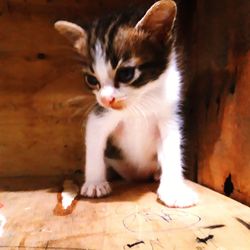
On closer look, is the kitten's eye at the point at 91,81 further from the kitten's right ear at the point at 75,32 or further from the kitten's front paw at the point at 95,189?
the kitten's front paw at the point at 95,189

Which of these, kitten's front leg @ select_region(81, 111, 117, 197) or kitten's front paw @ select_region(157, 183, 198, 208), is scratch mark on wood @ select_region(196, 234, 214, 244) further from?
kitten's front leg @ select_region(81, 111, 117, 197)

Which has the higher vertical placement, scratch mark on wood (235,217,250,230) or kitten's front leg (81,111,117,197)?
kitten's front leg (81,111,117,197)

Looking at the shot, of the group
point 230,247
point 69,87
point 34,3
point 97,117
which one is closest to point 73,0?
point 34,3

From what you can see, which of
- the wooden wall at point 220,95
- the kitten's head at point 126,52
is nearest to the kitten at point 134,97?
the kitten's head at point 126,52

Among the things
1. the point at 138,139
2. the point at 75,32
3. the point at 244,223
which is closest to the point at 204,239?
the point at 244,223

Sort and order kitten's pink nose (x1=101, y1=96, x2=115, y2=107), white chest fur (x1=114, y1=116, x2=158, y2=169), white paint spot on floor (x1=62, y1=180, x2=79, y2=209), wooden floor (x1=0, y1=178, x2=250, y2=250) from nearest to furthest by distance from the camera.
A: wooden floor (x1=0, y1=178, x2=250, y2=250) → kitten's pink nose (x1=101, y1=96, x2=115, y2=107) → white paint spot on floor (x1=62, y1=180, x2=79, y2=209) → white chest fur (x1=114, y1=116, x2=158, y2=169)

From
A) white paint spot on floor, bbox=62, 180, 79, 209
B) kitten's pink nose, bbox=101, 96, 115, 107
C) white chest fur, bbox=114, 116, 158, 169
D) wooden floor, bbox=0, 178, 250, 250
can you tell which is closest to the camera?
wooden floor, bbox=0, 178, 250, 250

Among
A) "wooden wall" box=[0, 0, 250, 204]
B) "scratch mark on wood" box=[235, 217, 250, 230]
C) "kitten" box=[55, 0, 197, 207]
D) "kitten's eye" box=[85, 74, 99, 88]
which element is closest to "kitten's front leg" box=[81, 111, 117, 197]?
"kitten" box=[55, 0, 197, 207]

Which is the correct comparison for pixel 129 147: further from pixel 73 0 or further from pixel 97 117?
pixel 73 0
